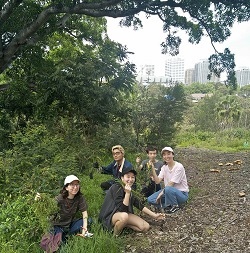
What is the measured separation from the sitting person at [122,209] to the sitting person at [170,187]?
2.31 ft

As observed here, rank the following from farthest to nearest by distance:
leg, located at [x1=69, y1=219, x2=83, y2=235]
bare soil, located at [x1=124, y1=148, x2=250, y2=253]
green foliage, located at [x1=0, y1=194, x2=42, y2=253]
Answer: leg, located at [x1=69, y1=219, x2=83, y2=235] → bare soil, located at [x1=124, y1=148, x2=250, y2=253] → green foliage, located at [x1=0, y1=194, x2=42, y2=253]

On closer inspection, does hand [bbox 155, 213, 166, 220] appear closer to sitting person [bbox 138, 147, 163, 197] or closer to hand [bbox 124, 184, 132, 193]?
hand [bbox 124, 184, 132, 193]

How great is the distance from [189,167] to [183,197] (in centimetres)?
473

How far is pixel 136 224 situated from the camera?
4539 mm

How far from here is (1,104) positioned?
9.34m

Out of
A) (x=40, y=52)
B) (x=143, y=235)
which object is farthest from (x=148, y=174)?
(x=40, y=52)

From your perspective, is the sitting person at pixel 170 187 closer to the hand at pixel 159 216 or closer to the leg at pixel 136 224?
the hand at pixel 159 216

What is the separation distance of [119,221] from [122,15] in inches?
209

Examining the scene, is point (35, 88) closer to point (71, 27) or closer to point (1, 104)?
point (1, 104)

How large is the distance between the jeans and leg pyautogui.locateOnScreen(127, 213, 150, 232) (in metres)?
0.84

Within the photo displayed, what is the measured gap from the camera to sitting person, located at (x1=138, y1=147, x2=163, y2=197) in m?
5.60

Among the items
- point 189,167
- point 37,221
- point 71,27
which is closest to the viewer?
point 37,221

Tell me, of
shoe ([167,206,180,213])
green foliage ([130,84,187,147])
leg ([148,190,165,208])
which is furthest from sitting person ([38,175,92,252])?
green foliage ([130,84,187,147])

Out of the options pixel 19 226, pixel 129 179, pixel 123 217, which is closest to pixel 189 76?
pixel 129 179
